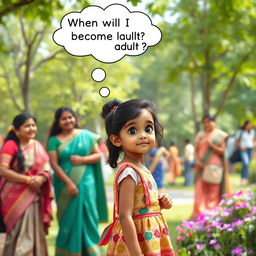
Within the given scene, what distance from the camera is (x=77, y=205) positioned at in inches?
279

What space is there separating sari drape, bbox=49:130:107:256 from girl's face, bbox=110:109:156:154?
3647mm

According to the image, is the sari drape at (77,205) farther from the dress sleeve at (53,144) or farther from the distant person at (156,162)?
the distant person at (156,162)

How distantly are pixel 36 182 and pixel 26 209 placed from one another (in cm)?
32

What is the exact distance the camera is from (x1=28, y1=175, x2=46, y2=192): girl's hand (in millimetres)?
6516

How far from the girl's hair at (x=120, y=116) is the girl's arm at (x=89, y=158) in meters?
3.40

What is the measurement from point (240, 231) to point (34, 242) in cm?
239

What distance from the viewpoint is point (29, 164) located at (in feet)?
21.5

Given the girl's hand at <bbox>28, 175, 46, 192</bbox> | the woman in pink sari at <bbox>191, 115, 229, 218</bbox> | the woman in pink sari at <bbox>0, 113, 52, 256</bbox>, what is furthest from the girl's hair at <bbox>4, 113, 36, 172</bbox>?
the woman in pink sari at <bbox>191, 115, 229, 218</bbox>

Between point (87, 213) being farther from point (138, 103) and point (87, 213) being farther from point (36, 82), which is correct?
point (36, 82)

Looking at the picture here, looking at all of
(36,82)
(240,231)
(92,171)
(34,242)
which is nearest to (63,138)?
(92,171)

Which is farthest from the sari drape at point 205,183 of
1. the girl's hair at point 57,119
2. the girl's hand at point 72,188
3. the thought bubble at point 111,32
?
the thought bubble at point 111,32

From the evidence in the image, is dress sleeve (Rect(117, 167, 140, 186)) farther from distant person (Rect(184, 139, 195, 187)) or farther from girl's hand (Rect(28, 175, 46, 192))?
distant person (Rect(184, 139, 195, 187))

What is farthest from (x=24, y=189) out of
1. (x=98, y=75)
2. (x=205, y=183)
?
(x=205, y=183)

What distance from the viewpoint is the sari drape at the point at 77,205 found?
7.03 m
